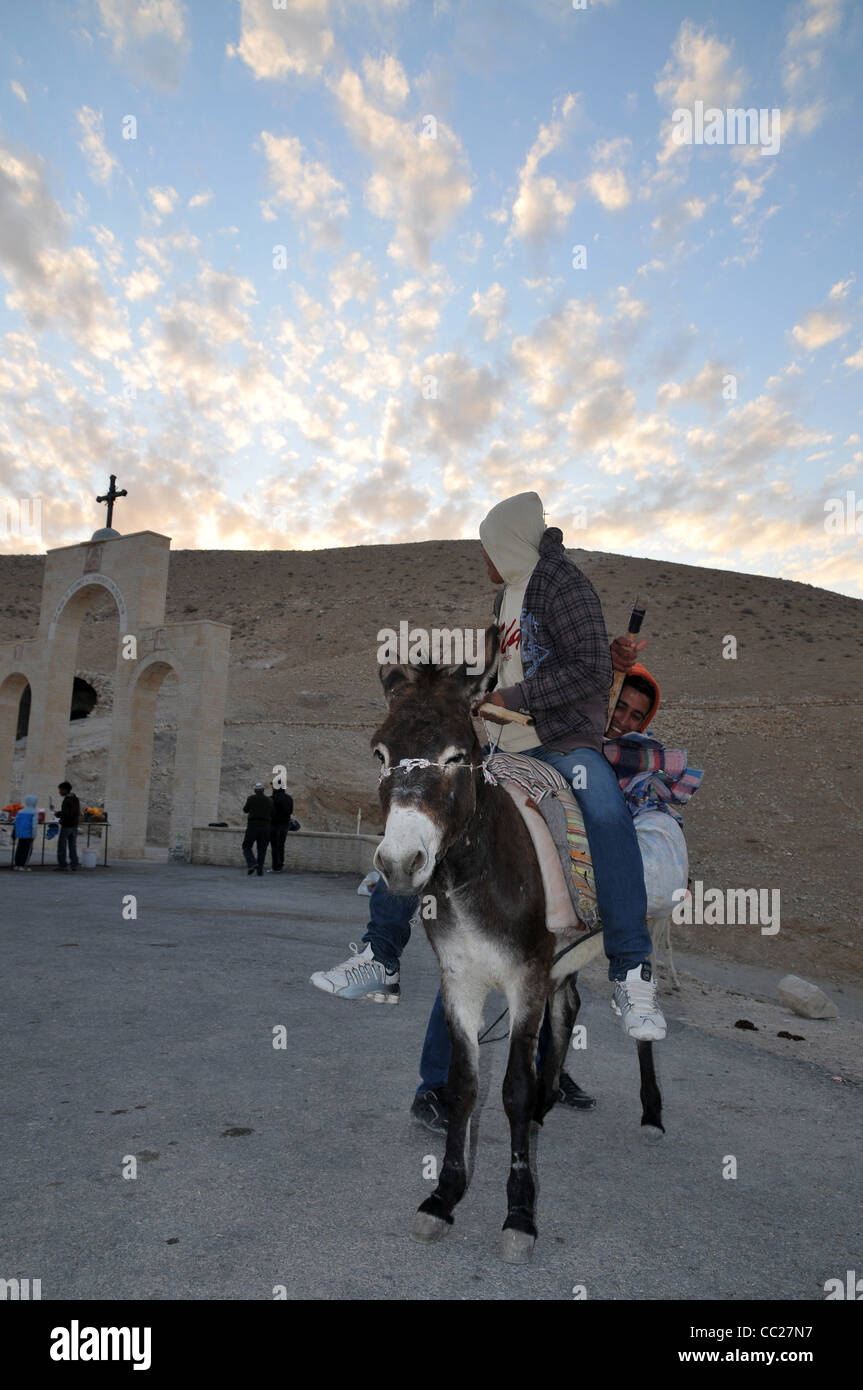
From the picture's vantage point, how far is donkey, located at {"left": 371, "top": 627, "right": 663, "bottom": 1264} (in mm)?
2844

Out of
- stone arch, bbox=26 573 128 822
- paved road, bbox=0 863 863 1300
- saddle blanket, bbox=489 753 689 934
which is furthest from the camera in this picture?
stone arch, bbox=26 573 128 822

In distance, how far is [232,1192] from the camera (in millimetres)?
3172

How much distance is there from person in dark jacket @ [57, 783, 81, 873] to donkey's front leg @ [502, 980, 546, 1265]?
54.4ft

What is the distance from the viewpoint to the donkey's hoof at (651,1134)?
404 cm

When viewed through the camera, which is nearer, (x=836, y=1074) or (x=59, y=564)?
(x=836, y=1074)

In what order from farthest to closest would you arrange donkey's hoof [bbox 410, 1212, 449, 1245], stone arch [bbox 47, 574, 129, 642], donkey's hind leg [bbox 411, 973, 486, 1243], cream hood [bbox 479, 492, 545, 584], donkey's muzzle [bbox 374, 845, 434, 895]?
1. stone arch [bbox 47, 574, 129, 642]
2. cream hood [bbox 479, 492, 545, 584]
3. donkey's hind leg [bbox 411, 973, 486, 1243]
4. donkey's hoof [bbox 410, 1212, 449, 1245]
5. donkey's muzzle [bbox 374, 845, 434, 895]

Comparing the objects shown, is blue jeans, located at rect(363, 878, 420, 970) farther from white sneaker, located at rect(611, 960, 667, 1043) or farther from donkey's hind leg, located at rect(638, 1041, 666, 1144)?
donkey's hind leg, located at rect(638, 1041, 666, 1144)

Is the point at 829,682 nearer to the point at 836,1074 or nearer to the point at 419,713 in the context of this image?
the point at 836,1074

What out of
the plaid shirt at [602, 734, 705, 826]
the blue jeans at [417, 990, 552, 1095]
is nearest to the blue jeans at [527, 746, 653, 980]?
the blue jeans at [417, 990, 552, 1095]

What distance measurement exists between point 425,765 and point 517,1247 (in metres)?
1.73

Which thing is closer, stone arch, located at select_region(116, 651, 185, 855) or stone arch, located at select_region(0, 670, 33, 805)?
stone arch, located at select_region(116, 651, 185, 855)

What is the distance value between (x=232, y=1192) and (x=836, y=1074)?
4428 mm
